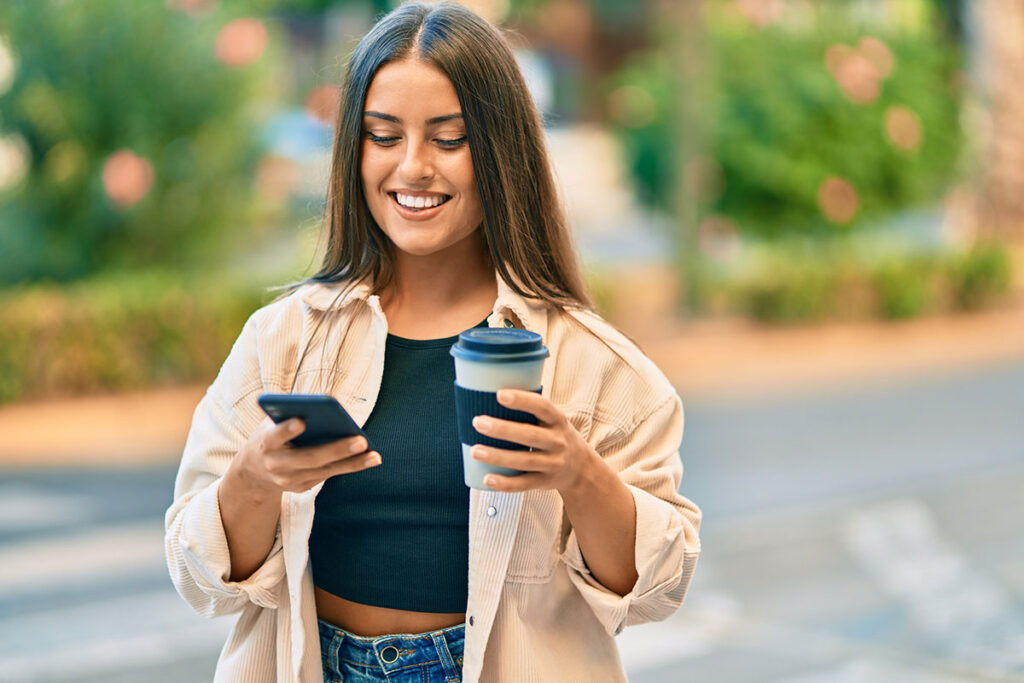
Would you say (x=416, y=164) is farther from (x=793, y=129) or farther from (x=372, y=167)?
(x=793, y=129)

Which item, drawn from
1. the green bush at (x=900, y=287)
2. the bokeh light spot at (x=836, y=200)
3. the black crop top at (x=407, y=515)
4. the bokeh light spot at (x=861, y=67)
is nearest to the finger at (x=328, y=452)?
the black crop top at (x=407, y=515)

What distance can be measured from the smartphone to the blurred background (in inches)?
26.1

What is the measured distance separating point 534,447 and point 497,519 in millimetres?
277

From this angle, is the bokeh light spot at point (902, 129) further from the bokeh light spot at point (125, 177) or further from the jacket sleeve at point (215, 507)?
the jacket sleeve at point (215, 507)

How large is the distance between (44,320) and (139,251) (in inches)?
54.7

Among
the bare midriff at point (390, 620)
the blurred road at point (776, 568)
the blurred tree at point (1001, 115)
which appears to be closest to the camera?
the bare midriff at point (390, 620)

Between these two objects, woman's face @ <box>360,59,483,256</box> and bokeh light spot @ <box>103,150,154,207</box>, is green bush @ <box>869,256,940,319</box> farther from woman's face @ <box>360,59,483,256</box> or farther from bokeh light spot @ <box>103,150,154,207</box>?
woman's face @ <box>360,59,483,256</box>

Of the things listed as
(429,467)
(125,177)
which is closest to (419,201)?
(429,467)

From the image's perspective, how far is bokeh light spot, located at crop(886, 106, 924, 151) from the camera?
11531 millimetres

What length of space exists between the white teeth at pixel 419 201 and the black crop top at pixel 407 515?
0.91ft

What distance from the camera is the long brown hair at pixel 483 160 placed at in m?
1.80

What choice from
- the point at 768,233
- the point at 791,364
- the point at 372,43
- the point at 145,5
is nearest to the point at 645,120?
the point at 768,233

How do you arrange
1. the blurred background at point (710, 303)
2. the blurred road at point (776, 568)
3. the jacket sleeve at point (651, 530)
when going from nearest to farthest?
the jacket sleeve at point (651, 530) → the blurred road at point (776, 568) → the blurred background at point (710, 303)

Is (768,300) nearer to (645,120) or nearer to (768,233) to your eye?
(768,233)
